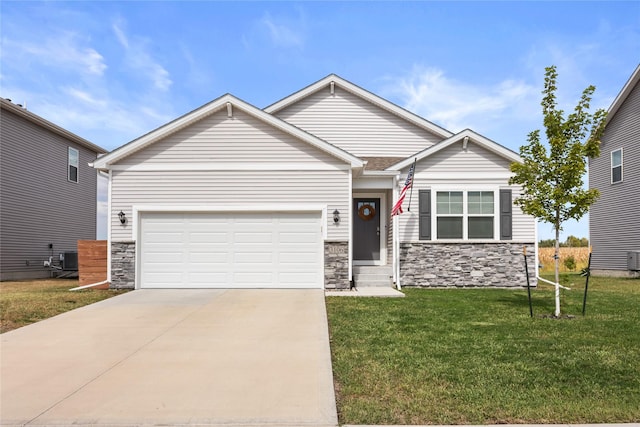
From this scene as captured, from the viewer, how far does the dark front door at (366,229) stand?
15938mm

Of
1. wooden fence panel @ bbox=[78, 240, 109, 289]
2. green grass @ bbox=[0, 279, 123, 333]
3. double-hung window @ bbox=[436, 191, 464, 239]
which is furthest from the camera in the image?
double-hung window @ bbox=[436, 191, 464, 239]

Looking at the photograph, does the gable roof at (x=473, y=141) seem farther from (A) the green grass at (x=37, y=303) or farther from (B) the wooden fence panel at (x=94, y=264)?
(A) the green grass at (x=37, y=303)

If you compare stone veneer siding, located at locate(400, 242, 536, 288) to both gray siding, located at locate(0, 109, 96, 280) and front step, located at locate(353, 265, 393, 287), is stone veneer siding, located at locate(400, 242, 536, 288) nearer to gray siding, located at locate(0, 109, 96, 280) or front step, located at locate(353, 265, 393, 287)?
front step, located at locate(353, 265, 393, 287)

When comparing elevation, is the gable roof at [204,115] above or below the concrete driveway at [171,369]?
above

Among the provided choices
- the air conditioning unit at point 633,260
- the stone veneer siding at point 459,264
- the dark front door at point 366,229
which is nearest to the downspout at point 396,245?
the stone veneer siding at point 459,264

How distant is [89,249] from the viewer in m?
14.1

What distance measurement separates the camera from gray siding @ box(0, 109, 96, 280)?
59.9 feet

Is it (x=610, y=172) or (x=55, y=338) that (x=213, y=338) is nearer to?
(x=55, y=338)

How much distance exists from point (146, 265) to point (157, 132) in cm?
369

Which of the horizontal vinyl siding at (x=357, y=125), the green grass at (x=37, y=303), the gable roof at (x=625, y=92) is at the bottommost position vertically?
the green grass at (x=37, y=303)

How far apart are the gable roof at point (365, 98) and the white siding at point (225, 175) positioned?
12.1ft

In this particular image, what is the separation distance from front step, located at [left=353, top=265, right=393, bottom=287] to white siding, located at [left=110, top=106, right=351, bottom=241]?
2.22 meters

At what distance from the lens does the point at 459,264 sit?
14453mm

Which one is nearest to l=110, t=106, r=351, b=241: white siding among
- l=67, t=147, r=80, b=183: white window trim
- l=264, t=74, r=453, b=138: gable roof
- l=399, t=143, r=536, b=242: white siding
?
l=399, t=143, r=536, b=242: white siding
